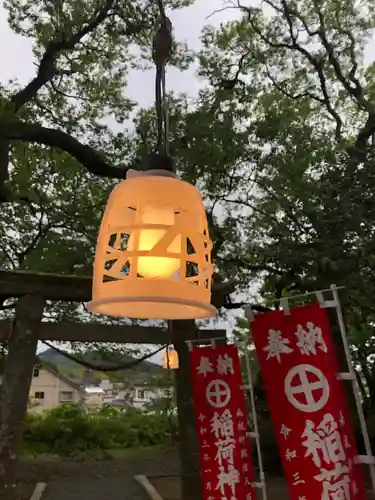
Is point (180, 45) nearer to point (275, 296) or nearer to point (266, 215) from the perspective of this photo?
point (266, 215)

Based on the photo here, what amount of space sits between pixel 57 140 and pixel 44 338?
5.67 ft

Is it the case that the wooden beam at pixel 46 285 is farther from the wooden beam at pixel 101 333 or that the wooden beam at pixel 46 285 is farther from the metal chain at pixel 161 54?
the metal chain at pixel 161 54

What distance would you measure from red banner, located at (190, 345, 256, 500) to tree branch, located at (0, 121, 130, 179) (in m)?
1.77

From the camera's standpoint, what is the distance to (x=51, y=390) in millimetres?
7684

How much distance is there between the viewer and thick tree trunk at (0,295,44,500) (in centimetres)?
343

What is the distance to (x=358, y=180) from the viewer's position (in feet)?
14.0

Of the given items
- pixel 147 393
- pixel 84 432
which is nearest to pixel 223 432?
pixel 147 393

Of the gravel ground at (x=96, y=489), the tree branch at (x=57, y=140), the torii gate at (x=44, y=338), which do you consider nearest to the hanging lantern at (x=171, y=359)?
the torii gate at (x=44, y=338)

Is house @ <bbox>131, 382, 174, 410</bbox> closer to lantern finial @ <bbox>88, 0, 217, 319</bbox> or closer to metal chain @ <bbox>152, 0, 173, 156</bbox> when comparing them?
lantern finial @ <bbox>88, 0, 217, 319</bbox>

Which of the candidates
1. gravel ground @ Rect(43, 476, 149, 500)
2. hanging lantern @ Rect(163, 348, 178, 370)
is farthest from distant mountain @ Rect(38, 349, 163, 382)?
hanging lantern @ Rect(163, 348, 178, 370)

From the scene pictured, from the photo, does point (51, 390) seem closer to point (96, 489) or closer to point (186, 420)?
point (96, 489)

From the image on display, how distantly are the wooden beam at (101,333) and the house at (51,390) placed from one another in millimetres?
3381

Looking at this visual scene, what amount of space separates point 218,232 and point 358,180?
5.44 ft

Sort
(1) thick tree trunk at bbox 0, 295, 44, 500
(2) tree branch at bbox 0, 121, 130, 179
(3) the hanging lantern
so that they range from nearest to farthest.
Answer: (1) thick tree trunk at bbox 0, 295, 44, 500
(2) tree branch at bbox 0, 121, 130, 179
(3) the hanging lantern
